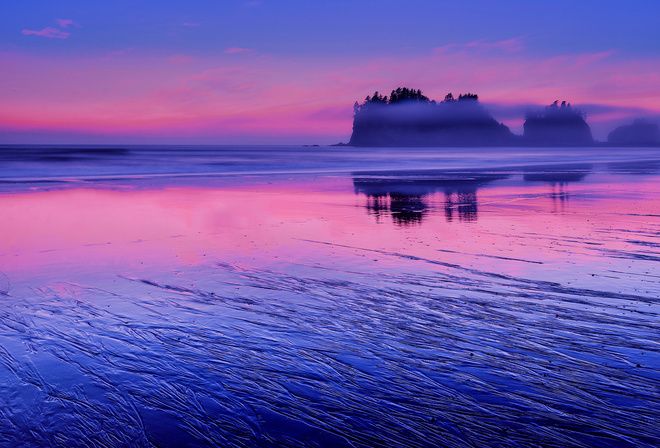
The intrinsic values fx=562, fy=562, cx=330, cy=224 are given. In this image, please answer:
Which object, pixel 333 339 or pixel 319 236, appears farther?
pixel 319 236

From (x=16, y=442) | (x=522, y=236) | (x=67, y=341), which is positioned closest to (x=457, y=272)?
(x=522, y=236)

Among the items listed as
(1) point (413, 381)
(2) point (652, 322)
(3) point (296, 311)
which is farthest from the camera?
(3) point (296, 311)

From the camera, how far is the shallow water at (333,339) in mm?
4340

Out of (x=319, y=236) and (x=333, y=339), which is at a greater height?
(x=319, y=236)

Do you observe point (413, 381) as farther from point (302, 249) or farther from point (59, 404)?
point (302, 249)

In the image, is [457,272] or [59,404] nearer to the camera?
[59,404]

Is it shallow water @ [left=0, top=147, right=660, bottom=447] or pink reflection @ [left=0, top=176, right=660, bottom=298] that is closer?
shallow water @ [left=0, top=147, right=660, bottom=447]

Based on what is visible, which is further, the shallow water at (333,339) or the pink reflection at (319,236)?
the pink reflection at (319,236)

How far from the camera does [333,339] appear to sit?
619cm

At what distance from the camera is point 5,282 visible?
8.90m

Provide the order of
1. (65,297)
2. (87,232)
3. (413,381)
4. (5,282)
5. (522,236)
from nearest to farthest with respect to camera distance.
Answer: (413,381) → (65,297) → (5,282) → (522,236) → (87,232)

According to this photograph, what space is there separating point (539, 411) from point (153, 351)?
3780 millimetres

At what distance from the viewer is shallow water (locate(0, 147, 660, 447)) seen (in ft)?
14.2

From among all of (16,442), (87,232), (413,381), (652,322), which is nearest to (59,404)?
(16,442)
